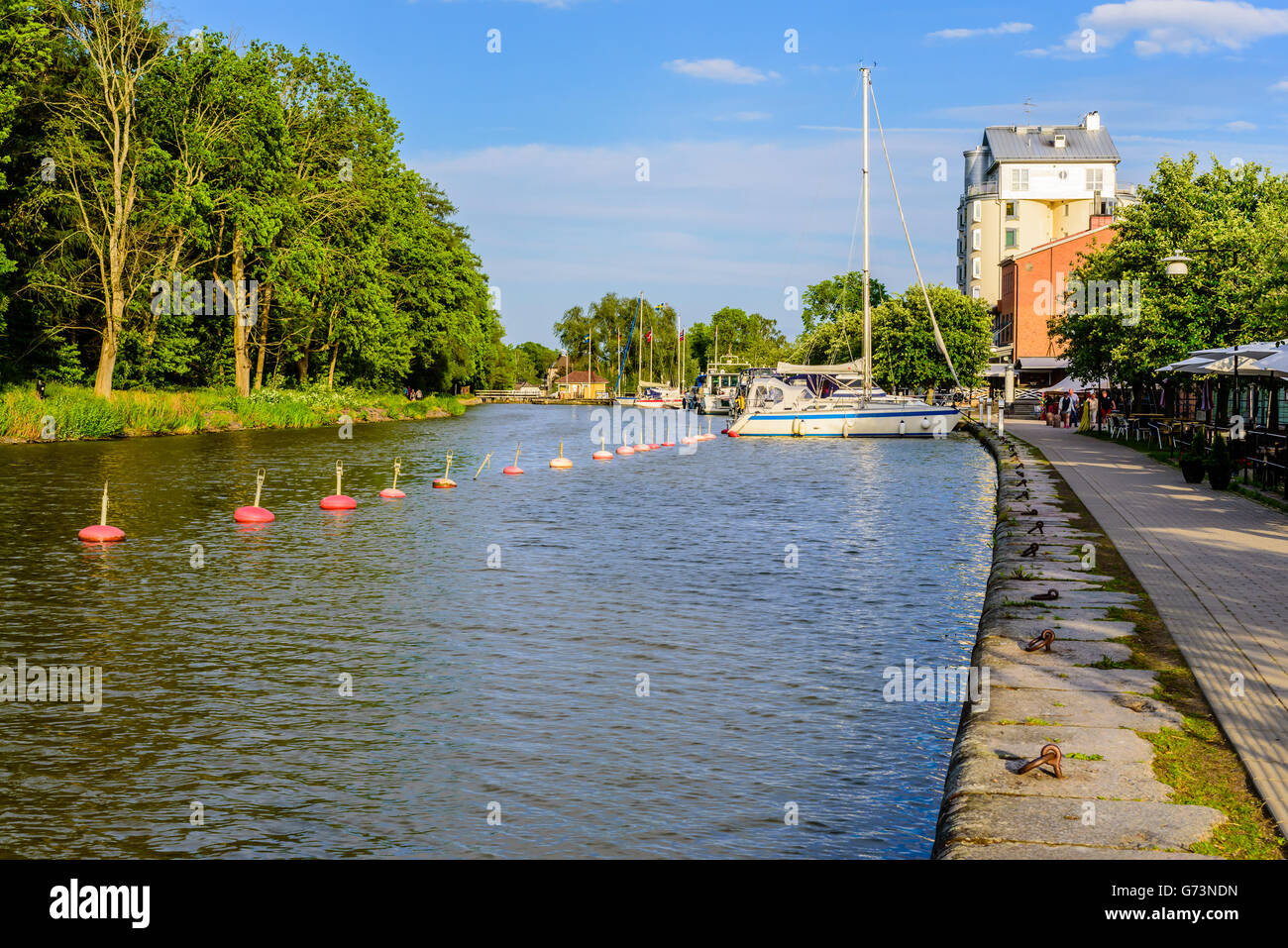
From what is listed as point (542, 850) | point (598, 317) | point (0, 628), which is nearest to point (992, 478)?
point (0, 628)

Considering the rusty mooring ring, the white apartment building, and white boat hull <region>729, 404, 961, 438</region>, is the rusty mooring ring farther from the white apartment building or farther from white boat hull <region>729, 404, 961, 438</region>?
the white apartment building

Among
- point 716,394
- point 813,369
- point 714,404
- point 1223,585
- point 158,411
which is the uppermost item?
point 813,369

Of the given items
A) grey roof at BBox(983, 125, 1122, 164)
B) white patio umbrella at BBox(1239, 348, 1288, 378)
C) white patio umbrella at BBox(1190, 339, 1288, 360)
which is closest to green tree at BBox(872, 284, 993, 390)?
grey roof at BBox(983, 125, 1122, 164)

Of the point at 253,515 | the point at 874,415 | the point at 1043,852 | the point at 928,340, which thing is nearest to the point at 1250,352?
the point at 253,515

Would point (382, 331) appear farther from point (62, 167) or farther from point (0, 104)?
point (0, 104)

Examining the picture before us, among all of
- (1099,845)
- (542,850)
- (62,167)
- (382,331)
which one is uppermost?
(62,167)

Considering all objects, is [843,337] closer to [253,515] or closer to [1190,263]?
[1190,263]

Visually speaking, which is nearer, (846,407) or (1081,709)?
(1081,709)

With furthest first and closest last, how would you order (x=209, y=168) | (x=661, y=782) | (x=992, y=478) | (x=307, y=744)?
Result: (x=209, y=168)
(x=992, y=478)
(x=307, y=744)
(x=661, y=782)

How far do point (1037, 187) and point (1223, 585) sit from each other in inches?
3893

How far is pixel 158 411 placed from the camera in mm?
51531

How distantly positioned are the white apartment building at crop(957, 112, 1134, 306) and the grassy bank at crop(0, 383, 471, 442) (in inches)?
2332
